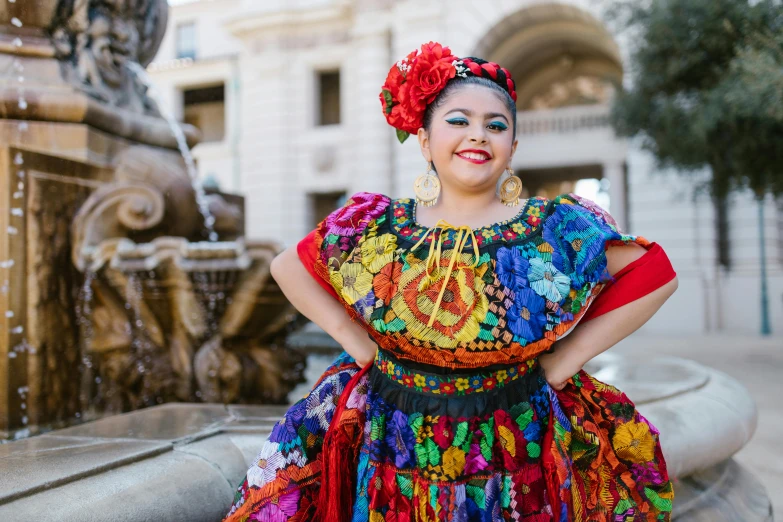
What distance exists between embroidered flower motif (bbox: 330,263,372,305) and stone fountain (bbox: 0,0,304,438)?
1.79m

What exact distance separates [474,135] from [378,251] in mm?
398

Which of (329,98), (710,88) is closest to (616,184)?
(710,88)

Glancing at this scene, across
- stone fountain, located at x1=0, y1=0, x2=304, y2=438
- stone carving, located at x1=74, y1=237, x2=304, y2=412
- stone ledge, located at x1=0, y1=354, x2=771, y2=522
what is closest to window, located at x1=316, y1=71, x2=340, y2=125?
stone fountain, located at x1=0, y1=0, x2=304, y2=438

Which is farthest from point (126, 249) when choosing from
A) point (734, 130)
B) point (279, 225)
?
point (279, 225)

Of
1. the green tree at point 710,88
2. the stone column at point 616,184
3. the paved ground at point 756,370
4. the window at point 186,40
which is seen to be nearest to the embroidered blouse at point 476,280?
the paved ground at point 756,370

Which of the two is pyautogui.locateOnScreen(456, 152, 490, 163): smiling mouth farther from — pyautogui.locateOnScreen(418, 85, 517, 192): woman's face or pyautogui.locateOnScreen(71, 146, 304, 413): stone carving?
pyautogui.locateOnScreen(71, 146, 304, 413): stone carving

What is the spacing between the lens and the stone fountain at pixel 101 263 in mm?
3002

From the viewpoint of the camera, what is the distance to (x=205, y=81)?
21.2m

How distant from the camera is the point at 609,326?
61.4 inches

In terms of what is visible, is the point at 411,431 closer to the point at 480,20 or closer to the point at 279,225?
the point at 480,20

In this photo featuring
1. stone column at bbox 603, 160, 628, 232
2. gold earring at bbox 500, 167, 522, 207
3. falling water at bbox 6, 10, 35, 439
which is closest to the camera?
gold earring at bbox 500, 167, 522, 207

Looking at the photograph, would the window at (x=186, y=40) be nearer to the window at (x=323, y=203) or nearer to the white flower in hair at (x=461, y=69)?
the window at (x=323, y=203)

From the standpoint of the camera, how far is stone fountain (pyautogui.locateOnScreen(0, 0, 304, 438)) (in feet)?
9.85

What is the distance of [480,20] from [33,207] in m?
13.7
